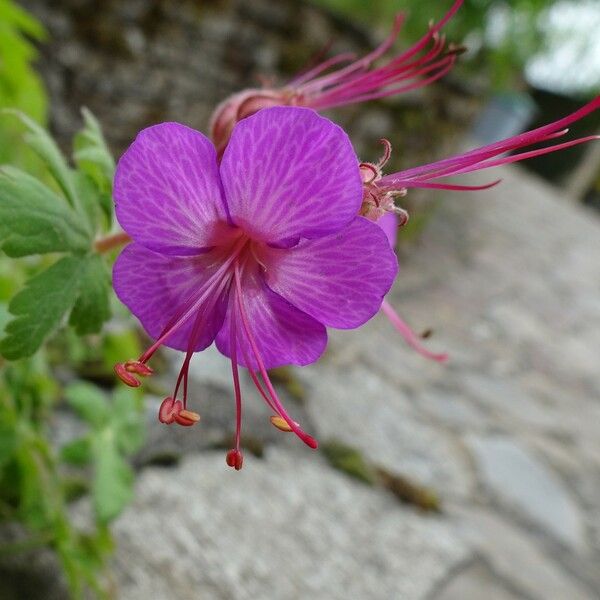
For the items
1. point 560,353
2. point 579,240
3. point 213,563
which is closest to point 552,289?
point 560,353

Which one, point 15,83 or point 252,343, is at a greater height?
point 252,343

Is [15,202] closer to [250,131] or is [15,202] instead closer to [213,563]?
[250,131]

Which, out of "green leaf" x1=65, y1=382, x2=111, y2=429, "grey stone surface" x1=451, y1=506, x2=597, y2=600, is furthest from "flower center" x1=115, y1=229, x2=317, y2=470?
"grey stone surface" x1=451, y1=506, x2=597, y2=600

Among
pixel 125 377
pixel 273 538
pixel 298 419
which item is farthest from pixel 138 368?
pixel 298 419

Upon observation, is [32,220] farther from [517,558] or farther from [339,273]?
[517,558]

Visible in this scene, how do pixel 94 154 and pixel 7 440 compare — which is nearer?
pixel 94 154

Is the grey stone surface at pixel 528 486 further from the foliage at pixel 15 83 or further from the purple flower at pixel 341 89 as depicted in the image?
the purple flower at pixel 341 89

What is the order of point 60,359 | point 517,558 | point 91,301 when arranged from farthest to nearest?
1. point 517,558
2. point 60,359
3. point 91,301

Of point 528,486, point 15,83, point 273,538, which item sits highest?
point 15,83

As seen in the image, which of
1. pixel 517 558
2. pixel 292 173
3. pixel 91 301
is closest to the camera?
pixel 292 173
